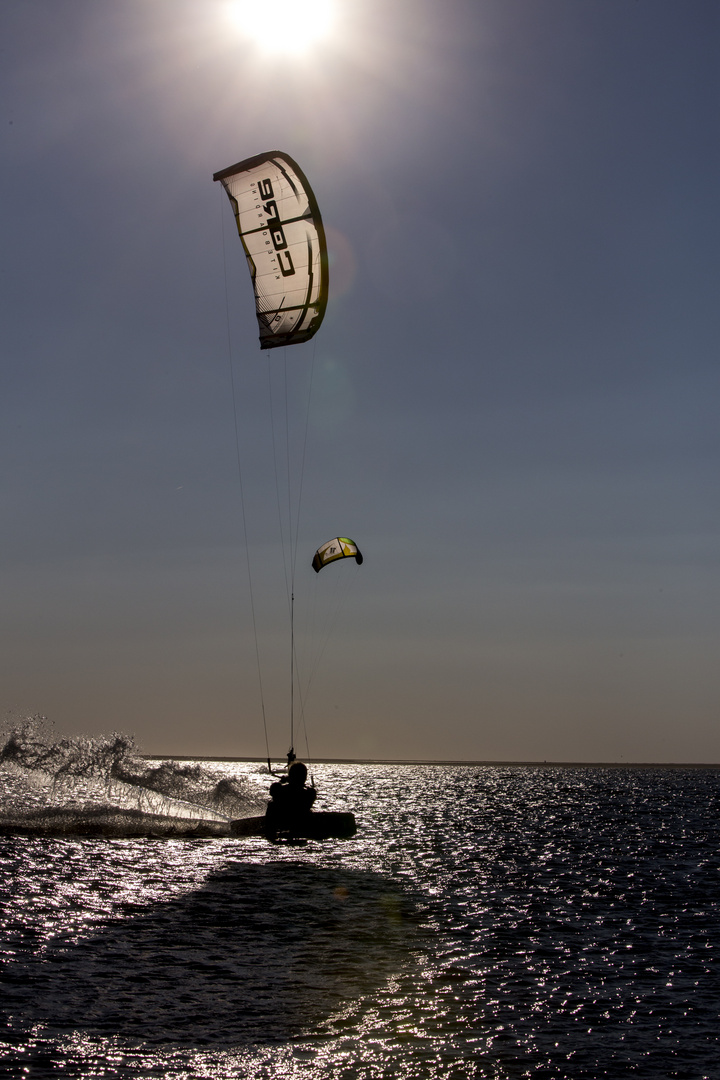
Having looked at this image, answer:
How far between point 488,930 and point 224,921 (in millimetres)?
5454

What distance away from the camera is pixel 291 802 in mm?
30594

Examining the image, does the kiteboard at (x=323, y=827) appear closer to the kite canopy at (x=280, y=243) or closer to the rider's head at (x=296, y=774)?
the rider's head at (x=296, y=774)

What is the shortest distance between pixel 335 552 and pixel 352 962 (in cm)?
1741

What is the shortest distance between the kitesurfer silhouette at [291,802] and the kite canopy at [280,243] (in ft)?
49.6

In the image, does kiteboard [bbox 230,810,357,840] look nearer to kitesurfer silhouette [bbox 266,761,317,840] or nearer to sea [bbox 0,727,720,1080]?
kitesurfer silhouette [bbox 266,761,317,840]

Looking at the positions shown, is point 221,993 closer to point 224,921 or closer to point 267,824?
point 224,921

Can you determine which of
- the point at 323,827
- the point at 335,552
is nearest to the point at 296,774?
the point at 323,827

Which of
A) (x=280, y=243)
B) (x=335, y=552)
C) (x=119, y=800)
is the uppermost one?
(x=280, y=243)

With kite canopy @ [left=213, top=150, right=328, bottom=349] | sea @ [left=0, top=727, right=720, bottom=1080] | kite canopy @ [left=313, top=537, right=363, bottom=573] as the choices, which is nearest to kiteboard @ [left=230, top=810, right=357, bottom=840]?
sea @ [left=0, top=727, right=720, bottom=1080]

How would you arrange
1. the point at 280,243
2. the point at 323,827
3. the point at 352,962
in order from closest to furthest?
the point at 352,962
the point at 280,243
the point at 323,827

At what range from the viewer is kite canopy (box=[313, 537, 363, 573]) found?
3100 cm

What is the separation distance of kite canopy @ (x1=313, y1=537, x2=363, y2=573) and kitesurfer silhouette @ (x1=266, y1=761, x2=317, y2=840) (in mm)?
6767

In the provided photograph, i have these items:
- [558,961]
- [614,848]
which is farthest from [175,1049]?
[614,848]

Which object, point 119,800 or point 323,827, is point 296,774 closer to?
point 323,827
